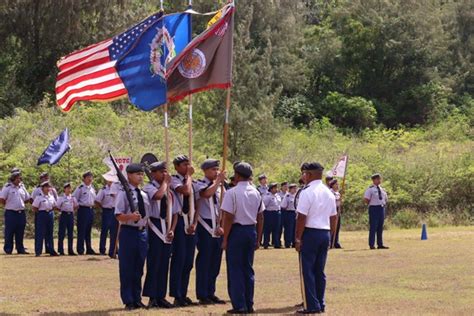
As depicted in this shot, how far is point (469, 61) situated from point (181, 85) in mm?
51409

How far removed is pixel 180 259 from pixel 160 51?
289cm

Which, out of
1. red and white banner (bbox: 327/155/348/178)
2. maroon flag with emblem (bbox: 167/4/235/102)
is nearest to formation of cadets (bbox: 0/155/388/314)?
maroon flag with emblem (bbox: 167/4/235/102)

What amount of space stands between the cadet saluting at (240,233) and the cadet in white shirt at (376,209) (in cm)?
1331

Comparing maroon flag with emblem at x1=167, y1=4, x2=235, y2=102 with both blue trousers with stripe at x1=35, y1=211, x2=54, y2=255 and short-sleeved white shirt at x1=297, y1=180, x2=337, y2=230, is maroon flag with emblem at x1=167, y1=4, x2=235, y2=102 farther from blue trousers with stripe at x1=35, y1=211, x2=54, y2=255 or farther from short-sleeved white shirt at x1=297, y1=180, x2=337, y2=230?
blue trousers with stripe at x1=35, y1=211, x2=54, y2=255

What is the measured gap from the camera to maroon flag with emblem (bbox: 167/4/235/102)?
45.8 feet

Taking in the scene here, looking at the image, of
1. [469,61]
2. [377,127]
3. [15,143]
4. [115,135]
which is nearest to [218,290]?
[15,143]

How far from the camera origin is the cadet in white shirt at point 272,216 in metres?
28.5

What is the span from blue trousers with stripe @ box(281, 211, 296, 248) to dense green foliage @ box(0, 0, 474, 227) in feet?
23.2

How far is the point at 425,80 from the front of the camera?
59.7 m

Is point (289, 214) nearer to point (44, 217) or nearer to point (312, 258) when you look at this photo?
point (44, 217)

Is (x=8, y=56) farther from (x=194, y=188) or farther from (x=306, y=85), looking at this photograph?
(x=194, y=188)

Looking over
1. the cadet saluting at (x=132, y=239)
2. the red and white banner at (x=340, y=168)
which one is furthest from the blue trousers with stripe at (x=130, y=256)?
the red and white banner at (x=340, y=168)

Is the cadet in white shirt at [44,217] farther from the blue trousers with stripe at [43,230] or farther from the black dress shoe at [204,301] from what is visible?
the black dress shoe at [204,301]

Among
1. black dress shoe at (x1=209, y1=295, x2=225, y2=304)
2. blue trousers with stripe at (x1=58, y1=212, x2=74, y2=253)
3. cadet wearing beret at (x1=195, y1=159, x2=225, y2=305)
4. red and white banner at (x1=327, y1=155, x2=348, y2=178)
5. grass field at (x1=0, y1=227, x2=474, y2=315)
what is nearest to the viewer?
grass field at (x1=0, y1=227, x2=474, y2=315)
